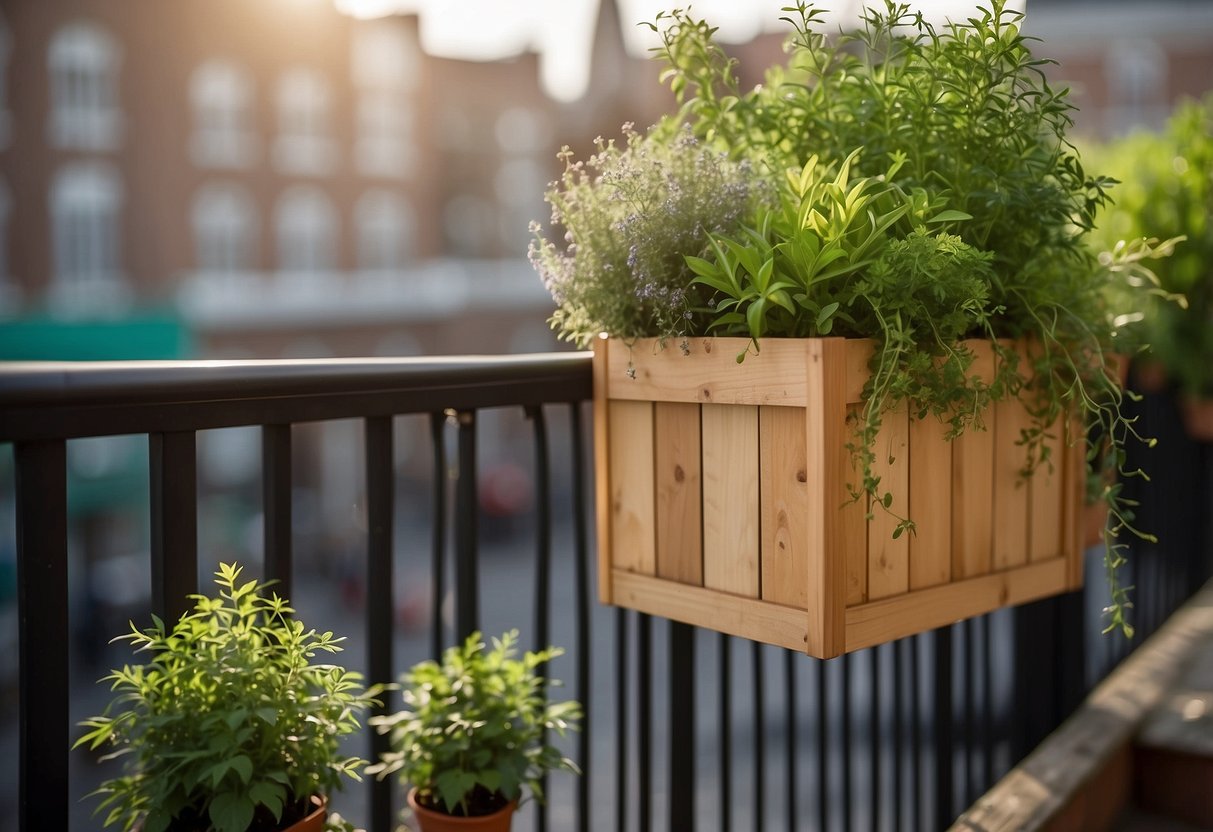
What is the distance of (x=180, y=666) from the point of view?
1120 millimetres

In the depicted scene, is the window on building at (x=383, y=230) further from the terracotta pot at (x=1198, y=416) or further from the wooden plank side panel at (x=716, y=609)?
the wooden plank side panel at (x=716, y=609)

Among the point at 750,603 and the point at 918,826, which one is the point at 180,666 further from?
the point at 918,826

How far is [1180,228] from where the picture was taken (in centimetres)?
336

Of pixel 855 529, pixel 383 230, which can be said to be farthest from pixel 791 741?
pixel 383 230

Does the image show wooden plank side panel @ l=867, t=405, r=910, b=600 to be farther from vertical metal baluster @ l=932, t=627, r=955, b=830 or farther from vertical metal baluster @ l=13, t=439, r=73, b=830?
Result: vertical metal baluster @ l=13, t=439, r=73, b=830

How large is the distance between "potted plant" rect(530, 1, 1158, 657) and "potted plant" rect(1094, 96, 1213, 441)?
5.71ft

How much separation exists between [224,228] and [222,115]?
201 cm

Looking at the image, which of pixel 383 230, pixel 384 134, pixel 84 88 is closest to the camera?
pixel 84 88

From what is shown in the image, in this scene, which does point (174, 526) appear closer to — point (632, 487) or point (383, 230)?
point (632, 487)

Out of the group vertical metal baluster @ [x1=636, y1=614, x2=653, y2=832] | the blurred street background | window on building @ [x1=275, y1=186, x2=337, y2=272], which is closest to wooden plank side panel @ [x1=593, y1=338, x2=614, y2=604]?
vertical metal baluster @ [x1=636, y1=614, x2=653, y2=832]

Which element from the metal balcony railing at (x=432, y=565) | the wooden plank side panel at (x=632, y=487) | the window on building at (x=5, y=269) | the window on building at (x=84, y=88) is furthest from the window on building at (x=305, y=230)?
the wooden plank side panel at (x=632, y=487)

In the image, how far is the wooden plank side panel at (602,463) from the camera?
5.61 feet

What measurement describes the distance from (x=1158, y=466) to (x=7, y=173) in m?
18.4

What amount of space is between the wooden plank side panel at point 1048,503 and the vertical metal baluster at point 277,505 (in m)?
1.18
